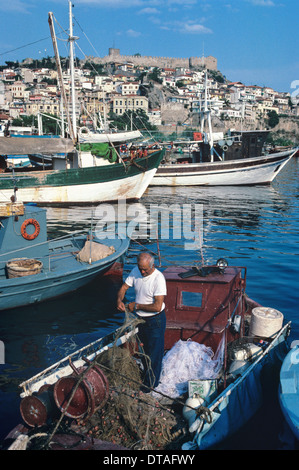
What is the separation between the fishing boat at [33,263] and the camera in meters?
9.96

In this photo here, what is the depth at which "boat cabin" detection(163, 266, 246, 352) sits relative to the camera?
7145 mm

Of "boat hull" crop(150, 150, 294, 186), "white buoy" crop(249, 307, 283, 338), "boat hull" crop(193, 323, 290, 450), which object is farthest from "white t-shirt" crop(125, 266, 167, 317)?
"boat hull" crop(150, 150, 294, 186)

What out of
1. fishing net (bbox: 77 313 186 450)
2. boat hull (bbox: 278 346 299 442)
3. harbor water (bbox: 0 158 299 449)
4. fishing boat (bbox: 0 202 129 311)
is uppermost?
fishing boat (bbox: 0 202 129 311)

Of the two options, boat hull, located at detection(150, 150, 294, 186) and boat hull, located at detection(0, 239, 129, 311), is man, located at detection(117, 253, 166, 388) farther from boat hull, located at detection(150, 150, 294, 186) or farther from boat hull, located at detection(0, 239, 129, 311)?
boat hull, located at detection(150, 150, 294, 186)

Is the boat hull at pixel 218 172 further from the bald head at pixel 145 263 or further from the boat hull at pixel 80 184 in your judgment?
the bald head at pixel 145 263

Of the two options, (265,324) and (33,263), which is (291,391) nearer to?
(265,324)

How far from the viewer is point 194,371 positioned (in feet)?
21.8

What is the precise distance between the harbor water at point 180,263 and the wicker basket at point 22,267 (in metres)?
1.22

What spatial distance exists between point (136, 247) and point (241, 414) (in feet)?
39.0

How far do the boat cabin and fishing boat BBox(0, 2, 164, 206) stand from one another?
17116 mm

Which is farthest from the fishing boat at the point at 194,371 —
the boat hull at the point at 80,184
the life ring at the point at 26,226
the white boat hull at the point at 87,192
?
the white boat hull at the point at 87,192

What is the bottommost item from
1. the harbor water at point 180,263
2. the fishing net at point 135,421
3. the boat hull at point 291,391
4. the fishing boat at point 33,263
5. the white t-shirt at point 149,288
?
the harbor water at point 180,263

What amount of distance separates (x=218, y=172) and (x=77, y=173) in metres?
17.4
